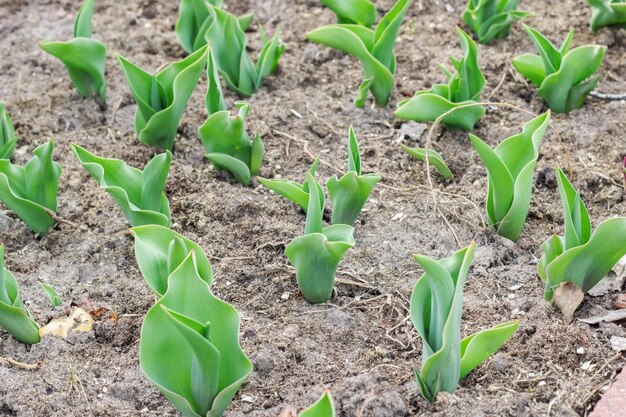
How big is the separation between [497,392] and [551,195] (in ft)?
3.25

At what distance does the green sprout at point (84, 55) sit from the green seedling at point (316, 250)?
129 centimetres

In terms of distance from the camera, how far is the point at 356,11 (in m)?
3.85

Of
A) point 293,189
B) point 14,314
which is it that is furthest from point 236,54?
point 14,314

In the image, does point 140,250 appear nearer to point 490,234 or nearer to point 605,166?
point 490,234

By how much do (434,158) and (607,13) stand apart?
114cm

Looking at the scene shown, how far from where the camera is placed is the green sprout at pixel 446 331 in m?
2.21

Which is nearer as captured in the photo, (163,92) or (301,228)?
(301,228)

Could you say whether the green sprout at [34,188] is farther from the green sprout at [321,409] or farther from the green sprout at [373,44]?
the green sprout at [321,409]

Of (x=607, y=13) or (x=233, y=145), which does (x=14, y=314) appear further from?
(x=607, y=13)

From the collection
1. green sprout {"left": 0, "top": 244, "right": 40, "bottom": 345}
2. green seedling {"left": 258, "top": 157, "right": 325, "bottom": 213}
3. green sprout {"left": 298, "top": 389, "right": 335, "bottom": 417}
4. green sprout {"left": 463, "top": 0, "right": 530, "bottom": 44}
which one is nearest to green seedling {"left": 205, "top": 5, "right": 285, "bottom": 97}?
green sprout {"left": 463, "top": 0, "right": 530, "bottom": 44}

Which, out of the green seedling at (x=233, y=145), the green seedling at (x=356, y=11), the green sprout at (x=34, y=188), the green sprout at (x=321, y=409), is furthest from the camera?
the green seedling at (x=356, y=11)

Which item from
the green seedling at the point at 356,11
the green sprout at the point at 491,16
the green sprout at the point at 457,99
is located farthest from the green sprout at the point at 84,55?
the green sprout at the point at 491,16

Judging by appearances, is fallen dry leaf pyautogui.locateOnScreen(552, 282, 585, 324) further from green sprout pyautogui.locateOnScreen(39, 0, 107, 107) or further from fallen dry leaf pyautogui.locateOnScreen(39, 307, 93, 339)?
green sprout pyautogui.locateOnScreen(39, 0, 107, 107)

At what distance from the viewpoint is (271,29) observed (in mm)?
4301
